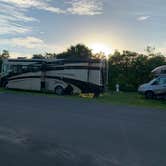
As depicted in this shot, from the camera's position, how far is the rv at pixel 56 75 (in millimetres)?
28781

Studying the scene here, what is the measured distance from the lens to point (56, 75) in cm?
3034

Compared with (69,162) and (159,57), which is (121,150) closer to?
(69,162)

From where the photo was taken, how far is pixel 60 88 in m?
30.2

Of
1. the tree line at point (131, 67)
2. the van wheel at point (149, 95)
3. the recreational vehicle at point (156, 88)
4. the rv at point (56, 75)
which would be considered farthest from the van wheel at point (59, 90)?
the tree line at point (131, 67)

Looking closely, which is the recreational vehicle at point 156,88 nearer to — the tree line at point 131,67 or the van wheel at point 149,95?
the van wheel at point 149,95

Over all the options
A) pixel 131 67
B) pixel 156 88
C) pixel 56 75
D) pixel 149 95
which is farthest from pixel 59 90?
pixel 131 67

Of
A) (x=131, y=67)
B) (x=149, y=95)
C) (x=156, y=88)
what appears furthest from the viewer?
(x=131, y=67)

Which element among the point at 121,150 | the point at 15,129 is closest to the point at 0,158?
the point at 121,150

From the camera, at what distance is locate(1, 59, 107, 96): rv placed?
28.8 m

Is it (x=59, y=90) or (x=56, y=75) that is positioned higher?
(x=56, y=75)

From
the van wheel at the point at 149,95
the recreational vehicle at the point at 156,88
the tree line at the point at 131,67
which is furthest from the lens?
the tree line at the point at 131,67

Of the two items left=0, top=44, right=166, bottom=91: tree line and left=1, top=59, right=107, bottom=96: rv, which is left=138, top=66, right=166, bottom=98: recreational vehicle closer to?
left=1, top=59, right=107, bottom=96: rv

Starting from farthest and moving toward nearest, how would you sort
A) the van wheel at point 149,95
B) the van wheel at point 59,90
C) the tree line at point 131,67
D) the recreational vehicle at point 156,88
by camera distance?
1. the tree line at point 131,67
2. the van wheel at point 59,90
3. the van wheel at point 149,95
4. the recreational vehicle at point 156,88

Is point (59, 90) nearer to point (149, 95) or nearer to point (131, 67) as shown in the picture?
point (149, 95)
